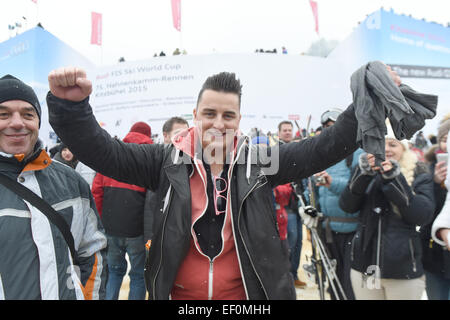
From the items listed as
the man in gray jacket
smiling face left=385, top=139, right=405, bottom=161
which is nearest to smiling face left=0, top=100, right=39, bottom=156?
the man in gray jacket

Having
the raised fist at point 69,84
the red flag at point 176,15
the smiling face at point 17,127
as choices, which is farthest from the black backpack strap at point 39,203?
the red flag at point 176,15

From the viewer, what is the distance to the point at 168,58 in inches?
485

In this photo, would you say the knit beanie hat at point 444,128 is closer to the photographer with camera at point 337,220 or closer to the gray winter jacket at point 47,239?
the photographer with camera at point 337,220

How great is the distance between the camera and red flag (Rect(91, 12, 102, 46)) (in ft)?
52.3

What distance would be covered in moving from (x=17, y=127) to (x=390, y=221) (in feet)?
8.28

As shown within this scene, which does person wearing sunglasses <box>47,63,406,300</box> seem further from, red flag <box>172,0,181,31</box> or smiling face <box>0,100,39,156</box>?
red flag <box>172,0,181,31</box>

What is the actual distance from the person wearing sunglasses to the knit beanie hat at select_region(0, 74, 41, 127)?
1.16ft

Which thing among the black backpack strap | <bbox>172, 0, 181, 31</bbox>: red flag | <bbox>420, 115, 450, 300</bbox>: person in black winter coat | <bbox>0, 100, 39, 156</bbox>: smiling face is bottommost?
<bbox>420, 115, 450, 300</bbox>: person in black winter coat

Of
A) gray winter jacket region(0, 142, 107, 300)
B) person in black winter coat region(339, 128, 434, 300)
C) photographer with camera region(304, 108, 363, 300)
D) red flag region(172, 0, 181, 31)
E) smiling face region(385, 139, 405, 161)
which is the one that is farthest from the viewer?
red flag region(172, 0, 181, 31)

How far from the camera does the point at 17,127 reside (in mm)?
1346

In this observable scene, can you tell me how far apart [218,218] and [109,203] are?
2.06 metres

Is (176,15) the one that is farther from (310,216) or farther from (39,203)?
(39,203)

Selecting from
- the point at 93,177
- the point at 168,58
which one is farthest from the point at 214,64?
the point at 93,177

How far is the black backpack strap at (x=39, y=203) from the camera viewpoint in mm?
1280
